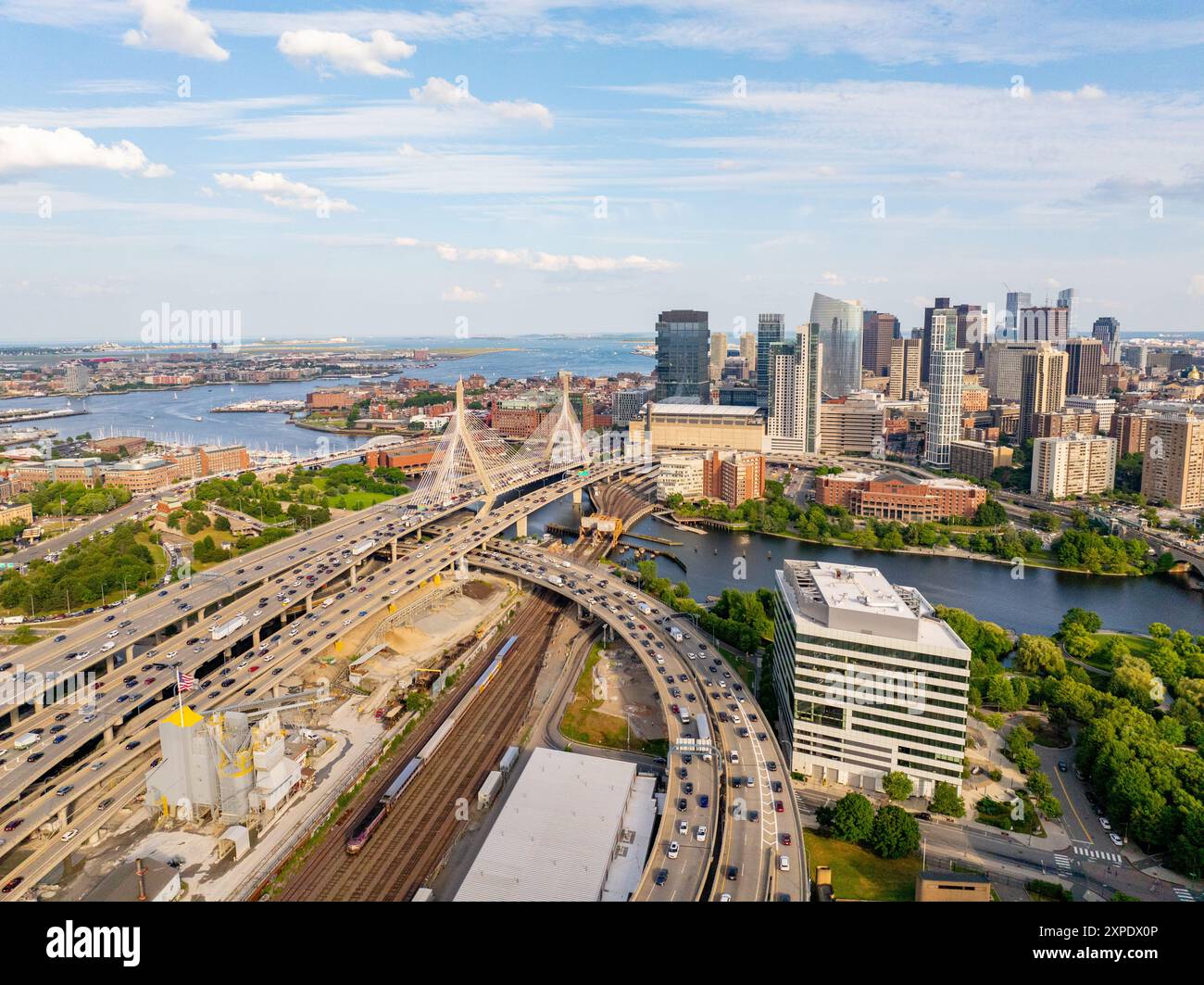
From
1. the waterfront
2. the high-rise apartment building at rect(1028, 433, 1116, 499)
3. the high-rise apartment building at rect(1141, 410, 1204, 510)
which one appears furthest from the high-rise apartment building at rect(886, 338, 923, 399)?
the waterfront

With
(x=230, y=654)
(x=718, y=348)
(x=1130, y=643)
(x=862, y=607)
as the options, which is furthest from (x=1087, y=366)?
(x=230, y=654)

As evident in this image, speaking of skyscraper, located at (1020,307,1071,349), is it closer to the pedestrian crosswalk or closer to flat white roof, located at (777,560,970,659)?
flat white roof, located at (777,560,970,659)

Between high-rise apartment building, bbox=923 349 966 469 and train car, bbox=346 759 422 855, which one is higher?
high-rise apartment building, bbox=923 349 966 469

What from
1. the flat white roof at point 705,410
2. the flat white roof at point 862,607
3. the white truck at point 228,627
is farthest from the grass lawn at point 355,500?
the flat white roof at point 862,607

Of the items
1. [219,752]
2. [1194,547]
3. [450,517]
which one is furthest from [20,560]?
[1194,547]

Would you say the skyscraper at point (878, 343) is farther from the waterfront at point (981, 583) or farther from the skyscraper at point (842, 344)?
the waterfront at point (981, 583)
